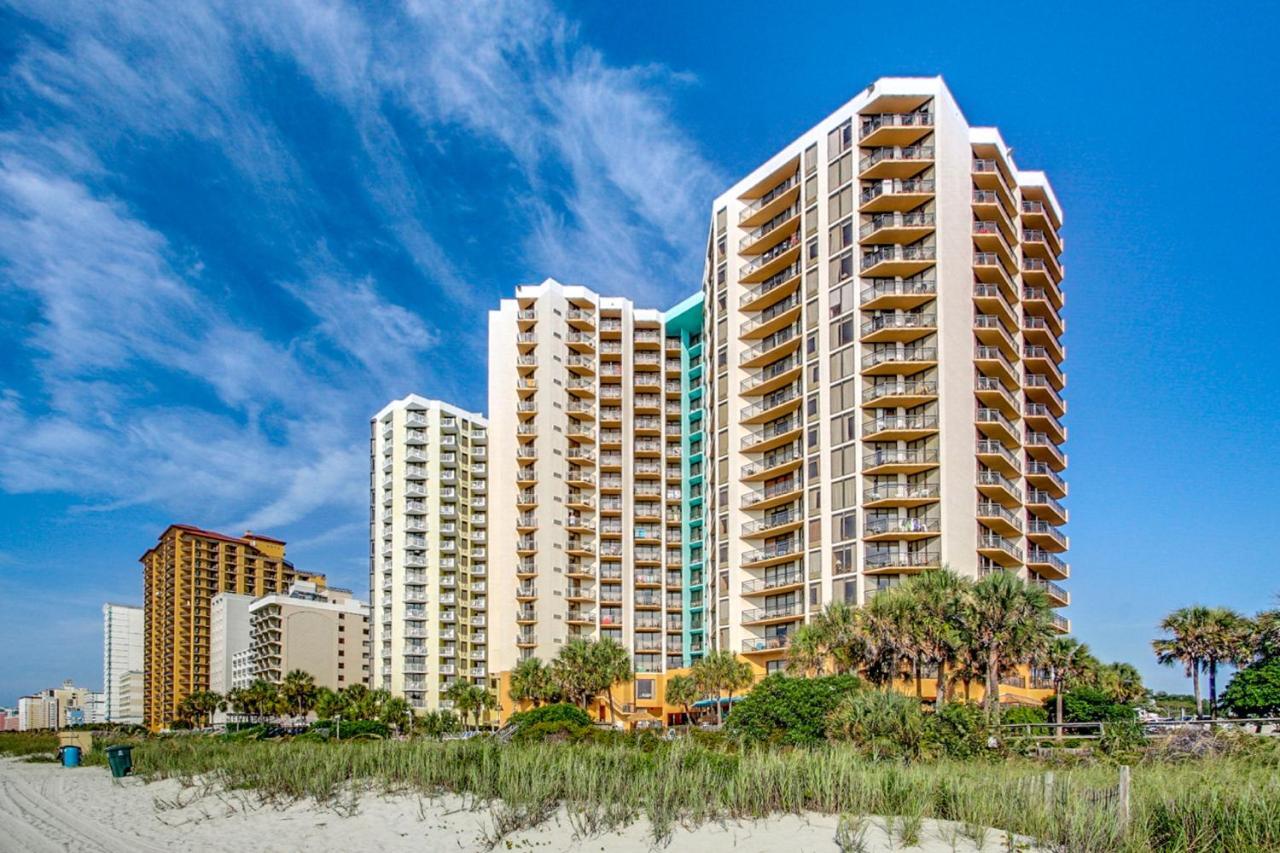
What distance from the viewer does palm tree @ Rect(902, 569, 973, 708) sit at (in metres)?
41.1

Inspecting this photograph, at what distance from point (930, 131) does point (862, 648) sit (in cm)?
3473

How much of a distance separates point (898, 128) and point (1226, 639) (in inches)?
1403

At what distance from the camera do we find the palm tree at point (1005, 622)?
40.7 m

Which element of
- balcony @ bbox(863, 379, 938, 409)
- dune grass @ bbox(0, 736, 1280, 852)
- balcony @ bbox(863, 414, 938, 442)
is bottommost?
dune grass @ bbox(0, 736, 1280, 852)

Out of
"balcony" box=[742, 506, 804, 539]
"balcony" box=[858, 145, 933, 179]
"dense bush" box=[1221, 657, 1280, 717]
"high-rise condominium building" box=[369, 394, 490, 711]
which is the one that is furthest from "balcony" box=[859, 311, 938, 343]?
"high-rise condominium building" box=[369, 394, 490, 711]

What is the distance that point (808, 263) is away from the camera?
67.4 m

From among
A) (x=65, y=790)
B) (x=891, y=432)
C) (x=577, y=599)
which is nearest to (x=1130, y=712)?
(x=891, y=432)

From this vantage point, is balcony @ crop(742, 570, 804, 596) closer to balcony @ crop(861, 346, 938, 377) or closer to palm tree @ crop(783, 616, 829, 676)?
palm tree @ crop(783, 616, 829, 676)

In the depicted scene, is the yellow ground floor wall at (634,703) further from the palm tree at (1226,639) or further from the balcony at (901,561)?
the palm tree at (1226,639)

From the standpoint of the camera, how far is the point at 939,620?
136 ft

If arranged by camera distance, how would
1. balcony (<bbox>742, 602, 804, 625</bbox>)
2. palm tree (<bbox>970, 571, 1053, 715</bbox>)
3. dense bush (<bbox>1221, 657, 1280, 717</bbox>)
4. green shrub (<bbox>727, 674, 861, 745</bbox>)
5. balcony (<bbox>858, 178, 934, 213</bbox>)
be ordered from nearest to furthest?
green shrub (<bbox>727, 674, 861, 745</bbox>) → palm tree (<bbox>970, 571, 1053, 715</bbox>) → dense bush (<bbox>1221, 657, 1280, 717</bbox>) → balcony (<bbox>858, 178, 934, 213</bbox>) → balcony (<bbox>742, 602, 804, 625</bbox>)

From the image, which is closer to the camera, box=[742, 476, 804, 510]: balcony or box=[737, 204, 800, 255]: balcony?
box=[742, 476, 804, 510]: balcony

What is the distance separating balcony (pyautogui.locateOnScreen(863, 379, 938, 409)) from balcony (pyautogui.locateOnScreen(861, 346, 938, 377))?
72cm

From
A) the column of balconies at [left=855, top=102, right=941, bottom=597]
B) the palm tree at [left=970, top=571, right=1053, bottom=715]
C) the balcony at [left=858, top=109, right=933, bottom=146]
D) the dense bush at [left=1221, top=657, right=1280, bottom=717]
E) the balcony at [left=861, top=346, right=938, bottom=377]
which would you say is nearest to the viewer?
the palm tree at [left=970, top=571, right=1053, bottom=715]
